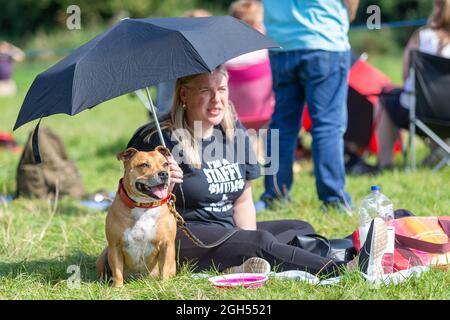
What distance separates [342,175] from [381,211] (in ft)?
4.09

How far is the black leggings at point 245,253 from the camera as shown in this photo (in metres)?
3.99

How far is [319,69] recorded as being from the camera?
5445 millimetres

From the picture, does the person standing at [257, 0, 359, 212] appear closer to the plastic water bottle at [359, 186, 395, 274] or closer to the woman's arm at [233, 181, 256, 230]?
the plastic water bottle at [359, 186, 395, 274]

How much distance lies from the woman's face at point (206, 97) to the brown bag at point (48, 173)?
2575 millimetres

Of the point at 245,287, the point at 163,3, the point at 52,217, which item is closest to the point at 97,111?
the point at 52,217

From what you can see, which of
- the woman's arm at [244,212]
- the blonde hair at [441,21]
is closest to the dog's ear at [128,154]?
the woman's arm at [244,212]

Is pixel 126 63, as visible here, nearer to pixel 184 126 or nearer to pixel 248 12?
pixel 184 126

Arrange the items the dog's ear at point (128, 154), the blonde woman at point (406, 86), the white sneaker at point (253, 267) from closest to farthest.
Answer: the dog's ear at point (128, 154), the white sneaker at point (253, 267), the blonde woman at point (406, 86)

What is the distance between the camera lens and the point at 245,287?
147 inches

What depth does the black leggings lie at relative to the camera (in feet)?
13.1

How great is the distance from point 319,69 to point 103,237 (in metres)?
1.83

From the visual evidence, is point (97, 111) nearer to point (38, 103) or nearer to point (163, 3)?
point (38, 103)

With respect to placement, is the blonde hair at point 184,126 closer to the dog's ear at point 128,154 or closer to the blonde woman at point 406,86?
the dog's ear at point 128,154

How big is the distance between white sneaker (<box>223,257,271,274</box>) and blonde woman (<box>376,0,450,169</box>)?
3.62 meters
